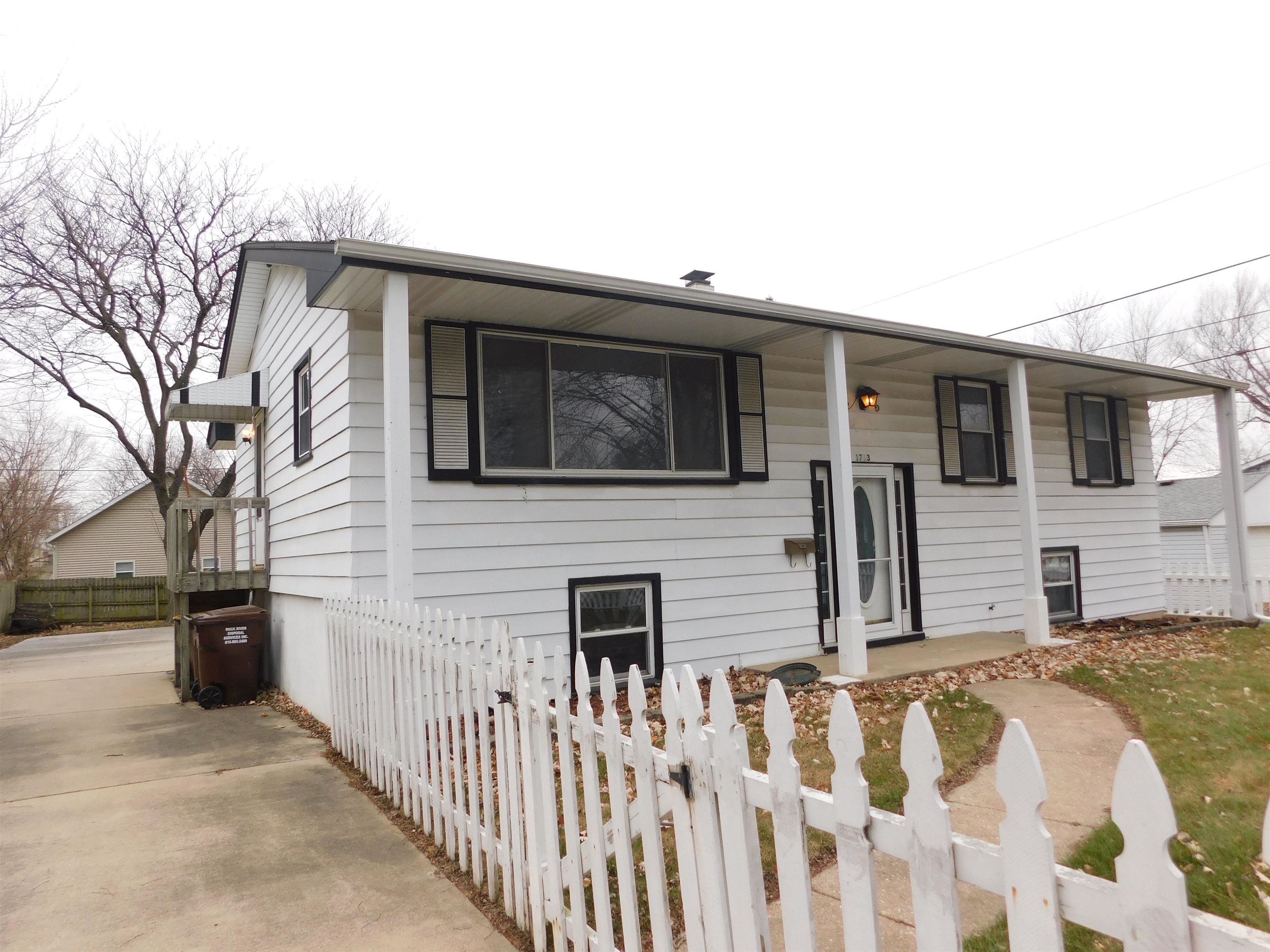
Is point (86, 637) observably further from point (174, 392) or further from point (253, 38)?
point (253, 38)

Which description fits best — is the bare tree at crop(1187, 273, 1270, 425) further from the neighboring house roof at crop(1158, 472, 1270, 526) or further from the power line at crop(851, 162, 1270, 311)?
the power line at crop(851, 162, 1270, 311)

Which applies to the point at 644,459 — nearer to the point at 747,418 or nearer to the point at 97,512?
the point at 747,418

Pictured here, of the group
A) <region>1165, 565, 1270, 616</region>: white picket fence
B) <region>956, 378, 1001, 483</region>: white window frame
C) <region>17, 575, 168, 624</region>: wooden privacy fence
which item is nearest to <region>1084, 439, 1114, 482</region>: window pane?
<region>956, 378, 1001, 483</region>: white window frame

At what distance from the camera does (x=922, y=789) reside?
4.33ft

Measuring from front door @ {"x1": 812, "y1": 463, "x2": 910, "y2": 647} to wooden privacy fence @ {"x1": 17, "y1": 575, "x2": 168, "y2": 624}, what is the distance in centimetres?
1876

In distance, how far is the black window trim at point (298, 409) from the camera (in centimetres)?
730

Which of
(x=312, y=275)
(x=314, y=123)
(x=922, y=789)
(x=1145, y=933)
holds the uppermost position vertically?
(x=314, y=123)

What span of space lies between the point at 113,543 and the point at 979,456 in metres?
35.3

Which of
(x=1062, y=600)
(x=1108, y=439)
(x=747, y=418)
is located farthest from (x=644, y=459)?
(x=1108, y=439)

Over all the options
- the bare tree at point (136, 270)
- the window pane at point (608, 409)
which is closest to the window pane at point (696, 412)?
the window pane at point (608, 409)

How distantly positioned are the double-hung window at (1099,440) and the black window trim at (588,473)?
5629mm

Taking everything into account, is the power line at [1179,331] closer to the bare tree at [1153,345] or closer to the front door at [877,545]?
the bare tree at [1153,345]

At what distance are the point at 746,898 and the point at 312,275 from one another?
5.46 m

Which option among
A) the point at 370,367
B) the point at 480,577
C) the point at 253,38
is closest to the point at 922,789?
the point at 480,577
